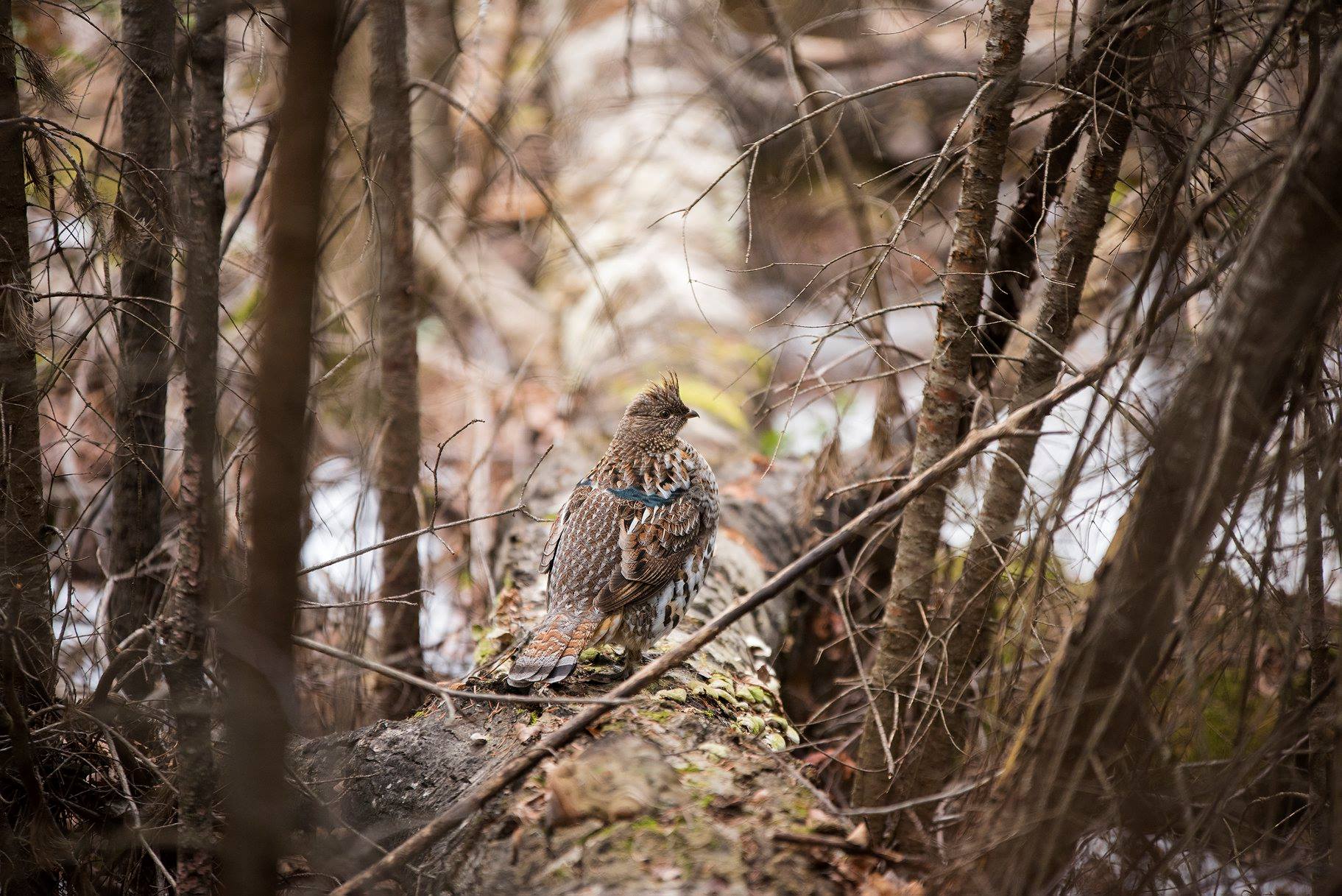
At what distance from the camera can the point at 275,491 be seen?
6.57 feet

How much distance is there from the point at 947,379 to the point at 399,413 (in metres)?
2.91

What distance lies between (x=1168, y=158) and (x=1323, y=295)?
1.19 m

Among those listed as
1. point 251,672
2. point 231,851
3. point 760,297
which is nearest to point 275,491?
point 251,672

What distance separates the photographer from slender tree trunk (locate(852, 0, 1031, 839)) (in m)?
3.11

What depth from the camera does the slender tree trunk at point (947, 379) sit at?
311 centimetres

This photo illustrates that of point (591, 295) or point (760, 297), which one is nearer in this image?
point (591, 295)

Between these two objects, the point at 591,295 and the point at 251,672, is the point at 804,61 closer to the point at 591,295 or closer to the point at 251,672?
the point at 591,295

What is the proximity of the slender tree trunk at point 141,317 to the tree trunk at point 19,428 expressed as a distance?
0.24 meters

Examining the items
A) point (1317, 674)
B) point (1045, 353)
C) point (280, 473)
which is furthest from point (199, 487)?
point (1317, 674)

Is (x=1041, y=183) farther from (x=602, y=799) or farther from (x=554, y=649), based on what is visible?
(x=602, y=799)

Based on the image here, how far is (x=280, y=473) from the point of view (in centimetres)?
200

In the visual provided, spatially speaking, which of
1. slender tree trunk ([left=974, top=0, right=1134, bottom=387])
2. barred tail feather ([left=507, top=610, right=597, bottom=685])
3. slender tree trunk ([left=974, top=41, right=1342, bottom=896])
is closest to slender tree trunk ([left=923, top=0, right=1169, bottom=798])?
slender tree trunk ([left=974, top=0, right=1134, bottom=387])

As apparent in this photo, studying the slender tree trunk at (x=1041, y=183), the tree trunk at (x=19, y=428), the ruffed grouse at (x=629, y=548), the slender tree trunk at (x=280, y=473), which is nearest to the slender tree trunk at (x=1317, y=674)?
the slender tree trunk at (x=1041, y=183)

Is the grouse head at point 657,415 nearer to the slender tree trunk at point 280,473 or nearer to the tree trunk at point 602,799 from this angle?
the tree trunk at point 602,799
